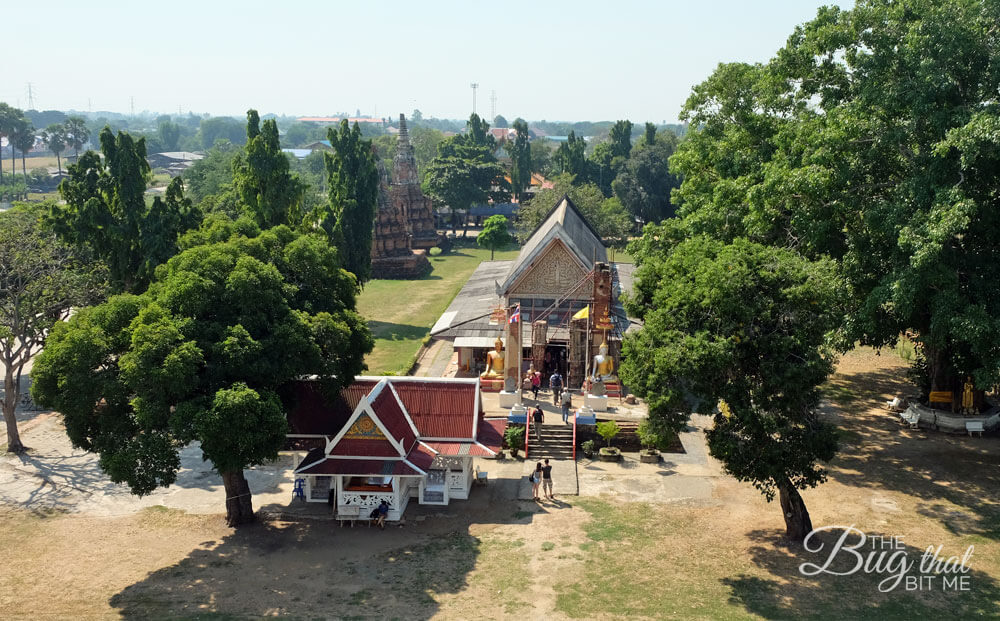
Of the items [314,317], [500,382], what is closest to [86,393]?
[314,317]

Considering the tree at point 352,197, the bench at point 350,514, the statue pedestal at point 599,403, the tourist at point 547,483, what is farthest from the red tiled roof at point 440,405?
the tree at point 352,197

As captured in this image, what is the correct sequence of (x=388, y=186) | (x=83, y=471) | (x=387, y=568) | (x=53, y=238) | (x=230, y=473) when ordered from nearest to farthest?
(x=387, y=568) < (x=230, y=473) < (x=83, y=471) < (x=53, y=238) < (x=388, y=186)

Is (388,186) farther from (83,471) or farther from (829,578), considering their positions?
(829,578)

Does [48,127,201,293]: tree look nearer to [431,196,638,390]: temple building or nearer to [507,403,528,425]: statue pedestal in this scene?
[431,196,638,390]: temple building

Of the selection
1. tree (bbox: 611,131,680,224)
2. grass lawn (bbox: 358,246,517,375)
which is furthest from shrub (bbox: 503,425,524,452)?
tree (bbox: 611,131,680,224)

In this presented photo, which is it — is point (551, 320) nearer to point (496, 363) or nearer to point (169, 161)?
point (496, 363)

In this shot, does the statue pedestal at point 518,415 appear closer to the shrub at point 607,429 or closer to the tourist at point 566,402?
the tourist at point 566,402
